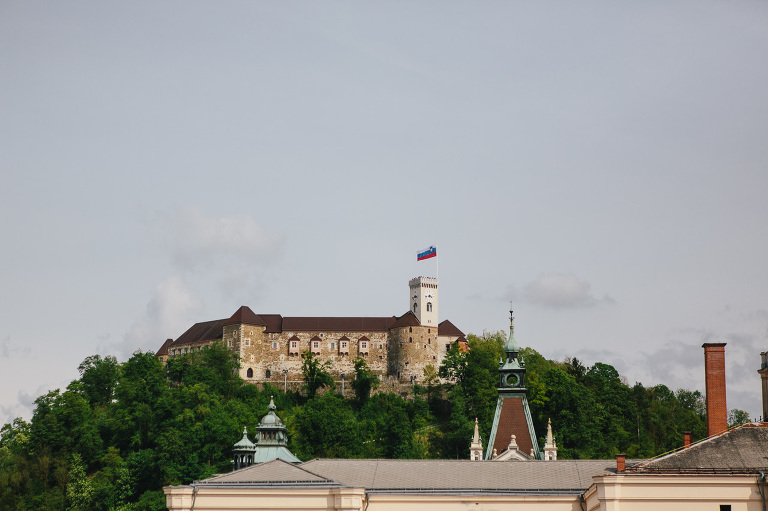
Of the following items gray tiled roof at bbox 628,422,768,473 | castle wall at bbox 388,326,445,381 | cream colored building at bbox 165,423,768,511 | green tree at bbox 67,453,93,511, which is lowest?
green tree at bbox 67,453,93,511

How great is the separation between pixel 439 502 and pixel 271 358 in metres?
103

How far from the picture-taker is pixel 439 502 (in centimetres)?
4362

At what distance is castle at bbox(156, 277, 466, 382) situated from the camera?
143 m

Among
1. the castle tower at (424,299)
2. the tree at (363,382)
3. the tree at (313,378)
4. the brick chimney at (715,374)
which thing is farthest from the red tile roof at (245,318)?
the brick chimney at (715,374)

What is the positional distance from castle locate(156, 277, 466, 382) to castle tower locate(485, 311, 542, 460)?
6279 cm

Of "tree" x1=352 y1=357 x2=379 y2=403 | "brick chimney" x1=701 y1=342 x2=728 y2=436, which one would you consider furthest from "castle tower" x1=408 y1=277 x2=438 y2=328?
"brick chimney" x1=701 y1=342 x2=728 y2=436

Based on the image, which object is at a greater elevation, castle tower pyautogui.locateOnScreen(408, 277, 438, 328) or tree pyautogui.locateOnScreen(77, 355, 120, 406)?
castle tower pyautogui.locateOnScreen(408, 277, 438, 328)

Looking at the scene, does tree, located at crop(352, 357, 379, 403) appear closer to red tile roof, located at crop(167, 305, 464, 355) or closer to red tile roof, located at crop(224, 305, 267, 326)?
red tile roof, located at crop(167, 305, 464, 355)

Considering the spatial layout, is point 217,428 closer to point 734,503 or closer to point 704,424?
point 704,424

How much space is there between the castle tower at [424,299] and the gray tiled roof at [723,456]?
346ft

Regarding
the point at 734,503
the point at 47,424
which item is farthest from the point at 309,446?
the point at 734,503

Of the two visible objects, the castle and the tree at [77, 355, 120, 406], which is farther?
the castle

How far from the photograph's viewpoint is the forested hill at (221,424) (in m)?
97.6

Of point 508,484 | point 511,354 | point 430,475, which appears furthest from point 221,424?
point 508,484
